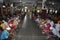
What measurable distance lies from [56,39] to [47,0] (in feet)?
26.9

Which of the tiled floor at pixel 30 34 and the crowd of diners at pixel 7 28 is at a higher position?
the crowd of diners at pixel 7 28

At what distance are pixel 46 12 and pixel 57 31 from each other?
33.1 feet

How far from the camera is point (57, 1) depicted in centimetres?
1403

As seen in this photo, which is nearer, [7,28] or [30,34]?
[7,28]

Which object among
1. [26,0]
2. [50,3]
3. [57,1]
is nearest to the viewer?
[57,1]

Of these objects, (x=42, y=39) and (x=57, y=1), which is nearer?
(x=42, y=39)

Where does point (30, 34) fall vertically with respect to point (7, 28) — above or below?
below

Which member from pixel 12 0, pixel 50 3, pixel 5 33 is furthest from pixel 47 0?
pixel 5 33

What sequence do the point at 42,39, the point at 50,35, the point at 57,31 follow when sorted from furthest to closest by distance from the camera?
1. the point at 42,39
2. the point at 50,35
3. the point at 57,31

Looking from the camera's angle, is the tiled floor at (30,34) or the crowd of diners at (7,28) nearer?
the crowd of diners at (7,28)

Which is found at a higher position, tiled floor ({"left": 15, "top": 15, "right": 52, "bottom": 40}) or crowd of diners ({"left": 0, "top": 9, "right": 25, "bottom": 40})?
crowd of diners ({"left": 0, "top": 9, "right": 25, "bottom": 40})

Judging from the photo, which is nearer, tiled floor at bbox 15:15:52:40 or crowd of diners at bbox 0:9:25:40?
crowd of diners at bbox 0:9:25:40

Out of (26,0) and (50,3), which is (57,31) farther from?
(26,0)

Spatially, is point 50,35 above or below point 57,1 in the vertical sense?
below
